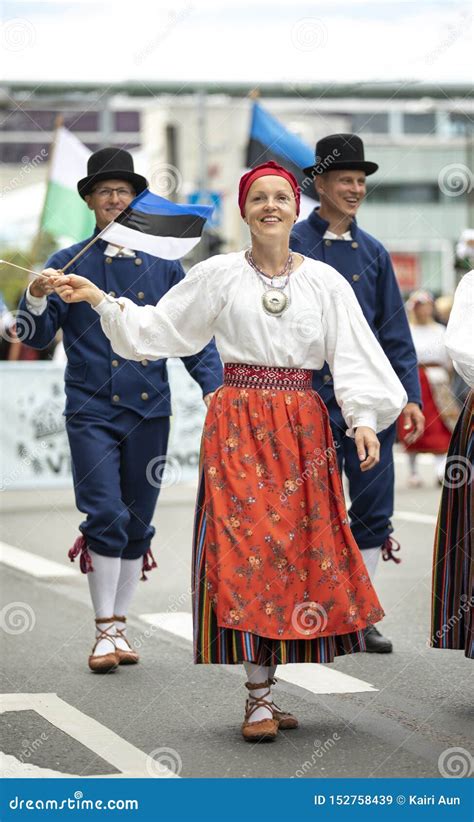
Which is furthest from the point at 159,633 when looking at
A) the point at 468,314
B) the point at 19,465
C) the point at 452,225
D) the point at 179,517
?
the point at 452,225

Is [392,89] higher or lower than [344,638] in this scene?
higher

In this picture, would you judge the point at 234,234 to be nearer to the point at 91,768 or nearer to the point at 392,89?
the point at 392,89

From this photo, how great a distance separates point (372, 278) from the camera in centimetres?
699

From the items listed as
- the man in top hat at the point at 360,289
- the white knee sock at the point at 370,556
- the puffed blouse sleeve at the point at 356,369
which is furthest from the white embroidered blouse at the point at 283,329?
the white knee sock at the point at 370,556

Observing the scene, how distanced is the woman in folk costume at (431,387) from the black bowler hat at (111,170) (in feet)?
28.1

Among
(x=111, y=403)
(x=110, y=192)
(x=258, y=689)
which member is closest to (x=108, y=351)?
(x=111, y=403)

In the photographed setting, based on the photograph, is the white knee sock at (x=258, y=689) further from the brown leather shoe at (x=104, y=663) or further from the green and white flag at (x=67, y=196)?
the green and white flag at (x=67, y=196)

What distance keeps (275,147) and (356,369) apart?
6.67 meters

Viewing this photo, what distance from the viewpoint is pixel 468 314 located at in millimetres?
5547

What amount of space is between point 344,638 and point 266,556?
42 centimetres

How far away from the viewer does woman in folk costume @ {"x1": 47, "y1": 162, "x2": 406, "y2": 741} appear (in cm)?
522

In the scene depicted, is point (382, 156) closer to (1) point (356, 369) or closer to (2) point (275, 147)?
(2) point (275, 147)
